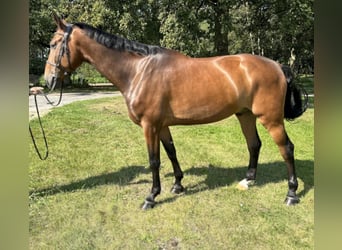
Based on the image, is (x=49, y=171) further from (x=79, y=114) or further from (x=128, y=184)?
(x=79, y=114)

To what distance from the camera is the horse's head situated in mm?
3699

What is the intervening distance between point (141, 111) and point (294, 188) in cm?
205

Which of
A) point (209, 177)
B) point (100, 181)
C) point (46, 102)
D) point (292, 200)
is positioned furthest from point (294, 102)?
point (46, 102)

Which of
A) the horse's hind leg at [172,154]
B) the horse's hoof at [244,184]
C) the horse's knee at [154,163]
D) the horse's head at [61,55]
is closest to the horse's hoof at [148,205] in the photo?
the horse's knee at [154,163]

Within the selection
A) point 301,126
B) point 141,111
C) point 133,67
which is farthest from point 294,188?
point 301,126

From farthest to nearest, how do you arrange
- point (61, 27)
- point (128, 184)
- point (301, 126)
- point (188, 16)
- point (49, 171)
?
point (188, 16) < point (301, 126) < point (49, 171) < point (128, 184) < point (61, 27)

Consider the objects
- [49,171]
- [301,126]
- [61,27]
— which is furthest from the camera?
[301,126]

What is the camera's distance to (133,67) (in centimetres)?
380

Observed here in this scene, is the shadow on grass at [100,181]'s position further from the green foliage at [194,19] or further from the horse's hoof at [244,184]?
the green foliage at [194,19]

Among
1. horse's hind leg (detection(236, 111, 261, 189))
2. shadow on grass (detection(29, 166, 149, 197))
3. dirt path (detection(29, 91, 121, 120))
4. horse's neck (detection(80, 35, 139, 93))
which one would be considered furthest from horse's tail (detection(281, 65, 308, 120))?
dirt path (detection(29, 91, 121, 120))

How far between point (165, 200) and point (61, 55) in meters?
2.12

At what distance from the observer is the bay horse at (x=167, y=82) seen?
12.2 feet
